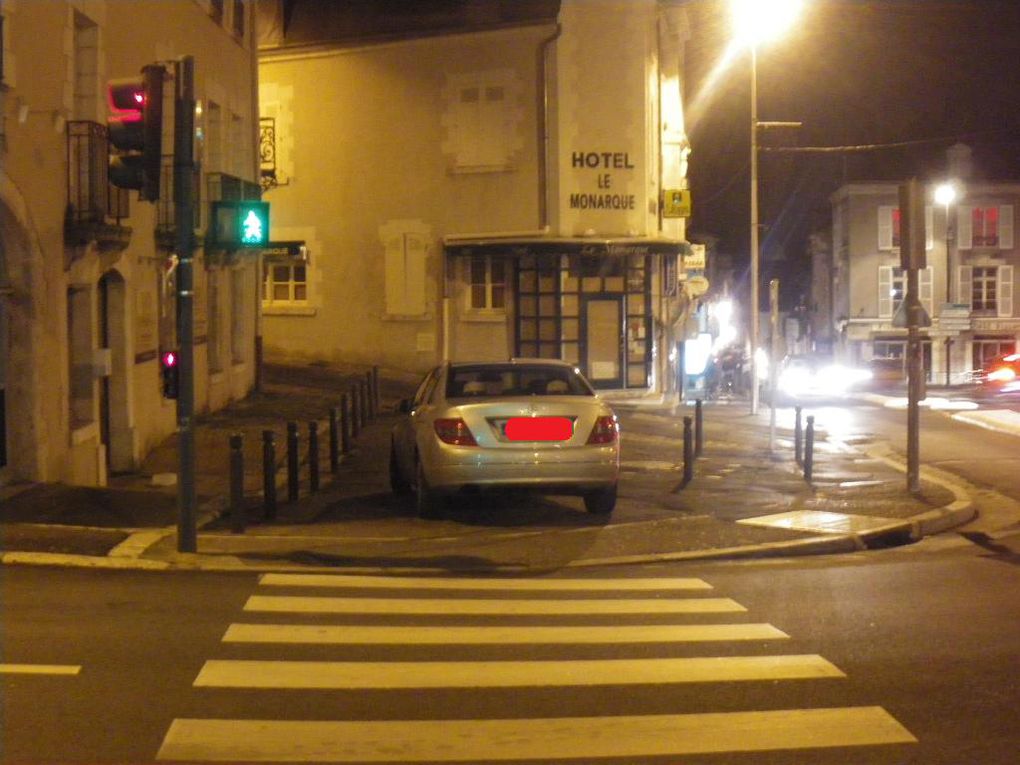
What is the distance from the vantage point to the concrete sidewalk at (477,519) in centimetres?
1098

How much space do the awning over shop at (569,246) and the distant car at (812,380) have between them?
24.6ft

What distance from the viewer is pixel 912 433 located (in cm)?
1491

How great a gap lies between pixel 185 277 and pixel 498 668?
4832mm

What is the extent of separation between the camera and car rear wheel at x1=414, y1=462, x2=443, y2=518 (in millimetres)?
12484

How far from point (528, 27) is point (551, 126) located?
2.23 m

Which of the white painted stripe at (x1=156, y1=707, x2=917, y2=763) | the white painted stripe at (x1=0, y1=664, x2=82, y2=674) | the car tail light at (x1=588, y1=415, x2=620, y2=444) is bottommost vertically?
the white painted stripe at (x1=156, y1=707, x2=917, y2=763)

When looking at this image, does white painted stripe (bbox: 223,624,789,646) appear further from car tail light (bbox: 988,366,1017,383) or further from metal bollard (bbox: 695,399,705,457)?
car tail light (bbox: 988,366,1017,383)

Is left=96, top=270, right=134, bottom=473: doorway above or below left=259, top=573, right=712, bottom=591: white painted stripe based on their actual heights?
above

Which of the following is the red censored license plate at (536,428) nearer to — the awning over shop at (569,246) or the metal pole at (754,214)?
the metal pole at (754,214)

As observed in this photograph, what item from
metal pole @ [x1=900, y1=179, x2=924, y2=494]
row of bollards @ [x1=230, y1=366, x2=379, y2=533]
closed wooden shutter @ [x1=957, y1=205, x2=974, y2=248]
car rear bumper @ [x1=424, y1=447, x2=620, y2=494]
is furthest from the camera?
closed wooden shutter @ [x1=957, y1=205, x2=974, y2=248]

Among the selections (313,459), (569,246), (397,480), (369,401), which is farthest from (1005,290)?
(313,459)

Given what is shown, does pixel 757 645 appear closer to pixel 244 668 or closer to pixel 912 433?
pixel 244 668

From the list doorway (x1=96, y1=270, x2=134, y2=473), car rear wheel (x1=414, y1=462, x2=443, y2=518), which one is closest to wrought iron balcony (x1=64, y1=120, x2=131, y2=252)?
doorway (x1=96, y1=270, x2=134, y2=473)

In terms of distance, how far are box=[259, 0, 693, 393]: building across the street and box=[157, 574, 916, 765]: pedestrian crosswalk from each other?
67.2ft
